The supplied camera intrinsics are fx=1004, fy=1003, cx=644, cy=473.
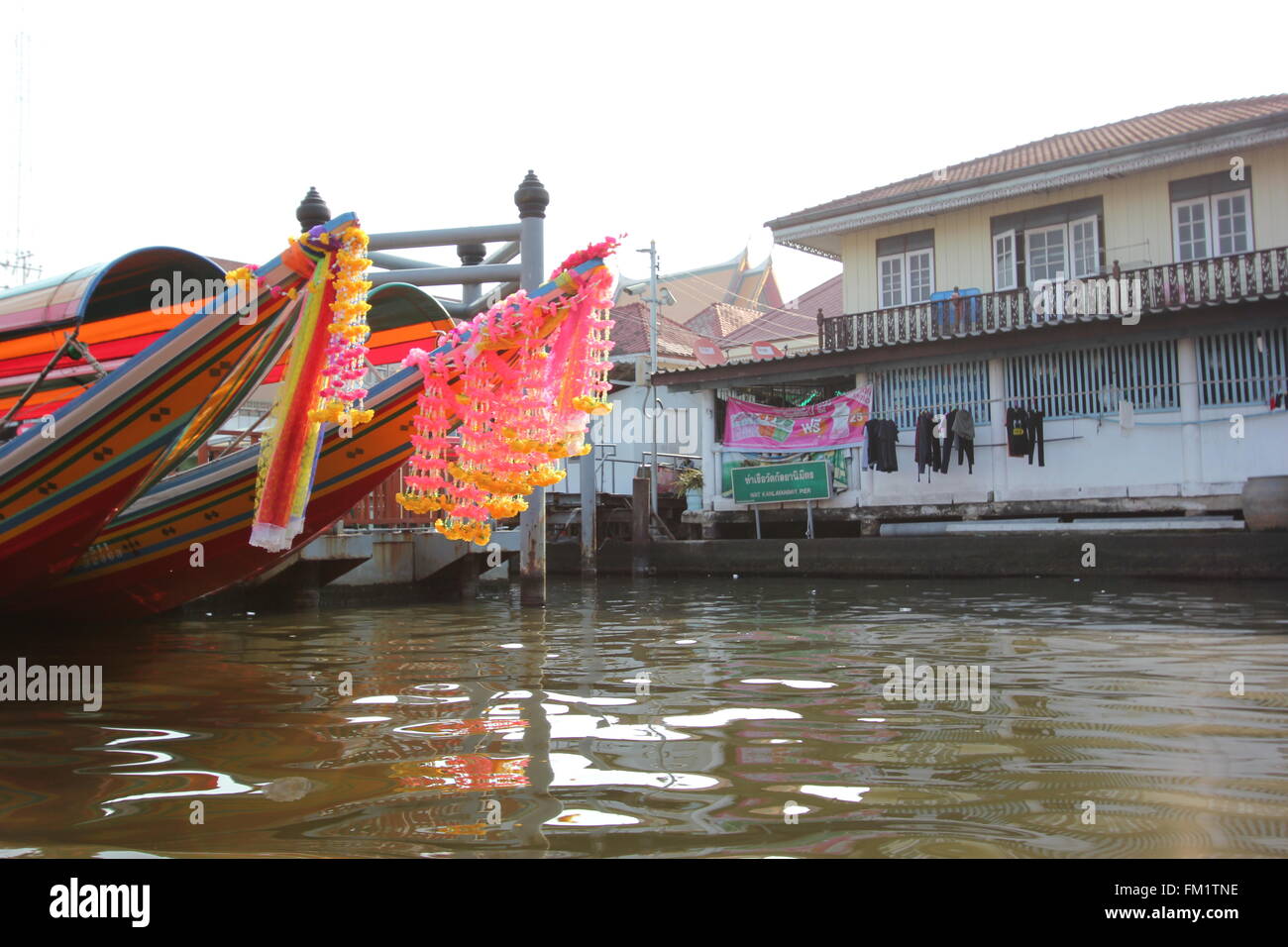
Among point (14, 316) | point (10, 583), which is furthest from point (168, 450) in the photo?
point (10, 583)

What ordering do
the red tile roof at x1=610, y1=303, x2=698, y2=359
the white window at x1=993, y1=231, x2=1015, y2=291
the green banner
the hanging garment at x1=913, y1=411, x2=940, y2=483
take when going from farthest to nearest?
the red tile roof at x1=610, y1=303, x2=698, y2=359 → the white window at x1=993, y1=231, x2=1015, y2=291 → the green banner → the hanging garment at x1=913, y1=411, x2=940, y2=483

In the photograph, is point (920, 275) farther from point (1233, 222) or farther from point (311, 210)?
point (311, 210)

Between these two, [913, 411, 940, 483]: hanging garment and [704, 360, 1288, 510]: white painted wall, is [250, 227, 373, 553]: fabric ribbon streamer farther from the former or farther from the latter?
[704, 360, 1288, 510]: white painted wall

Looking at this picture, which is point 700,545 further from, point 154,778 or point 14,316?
point 154,778

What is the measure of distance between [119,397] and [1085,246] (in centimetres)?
1698

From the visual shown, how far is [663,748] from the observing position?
4125 mm

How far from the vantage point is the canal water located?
2973 mm

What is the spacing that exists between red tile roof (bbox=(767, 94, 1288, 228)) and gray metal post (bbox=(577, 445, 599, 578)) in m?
7.12

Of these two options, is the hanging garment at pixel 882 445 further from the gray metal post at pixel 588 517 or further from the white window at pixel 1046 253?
the gray metal post at pixel 588 517

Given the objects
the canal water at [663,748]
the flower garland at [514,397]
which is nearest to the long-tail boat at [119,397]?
the canal water at [663,748]

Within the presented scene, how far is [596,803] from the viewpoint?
129 inches

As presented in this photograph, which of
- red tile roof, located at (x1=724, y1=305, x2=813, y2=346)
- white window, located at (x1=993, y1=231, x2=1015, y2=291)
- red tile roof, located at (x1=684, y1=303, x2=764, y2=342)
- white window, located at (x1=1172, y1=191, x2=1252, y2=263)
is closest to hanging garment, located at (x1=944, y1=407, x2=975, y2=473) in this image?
white window, located at (x1=993, y1=231, x2=1015, y2=291)

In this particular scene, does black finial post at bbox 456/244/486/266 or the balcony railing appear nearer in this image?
black finial post at bbox 456/244/486/266

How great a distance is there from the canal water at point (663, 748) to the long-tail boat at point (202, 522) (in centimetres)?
156
